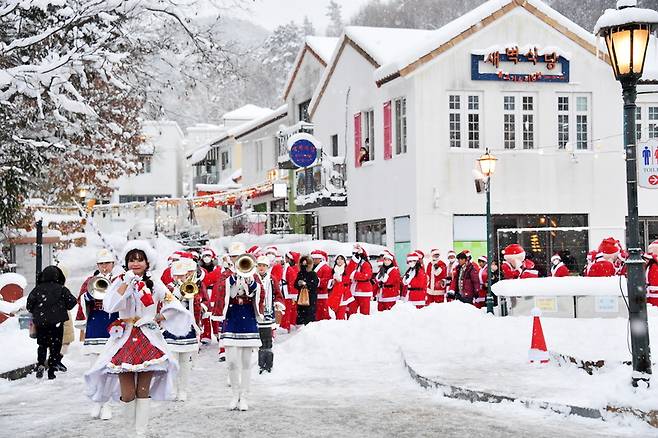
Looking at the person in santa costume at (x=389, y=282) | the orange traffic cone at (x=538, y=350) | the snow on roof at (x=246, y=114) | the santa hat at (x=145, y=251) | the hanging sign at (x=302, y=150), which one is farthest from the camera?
the snow on roof at (x=246, y=114)

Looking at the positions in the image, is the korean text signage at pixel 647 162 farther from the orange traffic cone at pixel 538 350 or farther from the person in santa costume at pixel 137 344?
the person in santa costume at pixel 137 344

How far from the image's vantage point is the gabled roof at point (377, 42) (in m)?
27.4

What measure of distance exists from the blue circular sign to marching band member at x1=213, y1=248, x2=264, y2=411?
62.4 ft

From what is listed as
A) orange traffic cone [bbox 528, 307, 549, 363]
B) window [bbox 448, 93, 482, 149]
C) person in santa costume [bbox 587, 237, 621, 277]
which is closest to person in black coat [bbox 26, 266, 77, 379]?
orange traffic cone [bbox 528, 307, 549, 363]

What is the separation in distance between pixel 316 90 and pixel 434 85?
354 inches

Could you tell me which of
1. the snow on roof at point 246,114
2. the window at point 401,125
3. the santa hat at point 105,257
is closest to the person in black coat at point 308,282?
the window at point 401,125

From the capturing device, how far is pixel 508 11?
83.5 ft

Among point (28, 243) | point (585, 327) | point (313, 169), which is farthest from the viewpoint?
point (313, 169)

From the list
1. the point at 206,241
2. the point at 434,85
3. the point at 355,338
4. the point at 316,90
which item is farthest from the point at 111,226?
the point at 355,338

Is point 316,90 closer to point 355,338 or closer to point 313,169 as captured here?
point 313,169

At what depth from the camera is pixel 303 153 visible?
1166 inches

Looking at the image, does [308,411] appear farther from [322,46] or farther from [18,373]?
[322,46]

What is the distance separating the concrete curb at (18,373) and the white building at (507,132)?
13049 mm

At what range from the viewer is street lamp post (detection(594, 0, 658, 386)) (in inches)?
371
